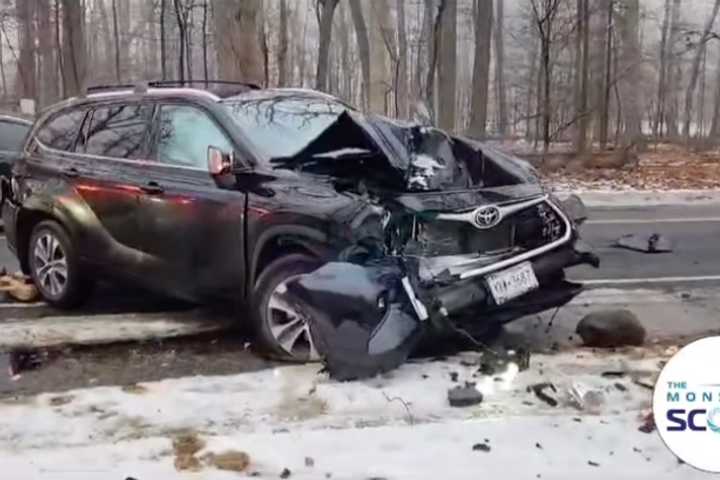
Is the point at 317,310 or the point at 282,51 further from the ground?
the point at 282,51

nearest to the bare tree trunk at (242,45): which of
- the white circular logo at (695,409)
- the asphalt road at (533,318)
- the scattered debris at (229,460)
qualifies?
the asphalt road at (533,318)

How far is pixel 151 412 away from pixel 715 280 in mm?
5337

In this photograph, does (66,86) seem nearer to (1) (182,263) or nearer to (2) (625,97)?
(1) (182,263)

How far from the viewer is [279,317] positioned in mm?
5070

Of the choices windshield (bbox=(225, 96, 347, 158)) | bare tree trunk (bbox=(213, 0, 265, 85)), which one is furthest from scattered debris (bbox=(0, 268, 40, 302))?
bare tree trunk (bbox=(213, 0, 265, 85))

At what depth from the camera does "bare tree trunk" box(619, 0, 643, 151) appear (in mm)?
23794

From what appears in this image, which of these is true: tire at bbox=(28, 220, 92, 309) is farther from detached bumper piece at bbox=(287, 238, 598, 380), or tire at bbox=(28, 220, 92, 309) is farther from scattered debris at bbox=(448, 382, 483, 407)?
scattered debris at bbox=(448, 382, 483, 407)

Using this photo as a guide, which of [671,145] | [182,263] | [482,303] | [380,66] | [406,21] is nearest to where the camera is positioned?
[482,303]

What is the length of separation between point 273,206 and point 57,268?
230 centimetres

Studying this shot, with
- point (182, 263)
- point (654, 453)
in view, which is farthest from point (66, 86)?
Answer: point (654, 453)

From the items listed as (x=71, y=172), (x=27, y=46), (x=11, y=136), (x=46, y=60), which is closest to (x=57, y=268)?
(x=71, y=172)

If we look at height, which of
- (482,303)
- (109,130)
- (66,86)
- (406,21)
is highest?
(406,21)

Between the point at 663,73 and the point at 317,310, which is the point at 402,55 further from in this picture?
the point at 317,310

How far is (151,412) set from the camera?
4.15 meters
